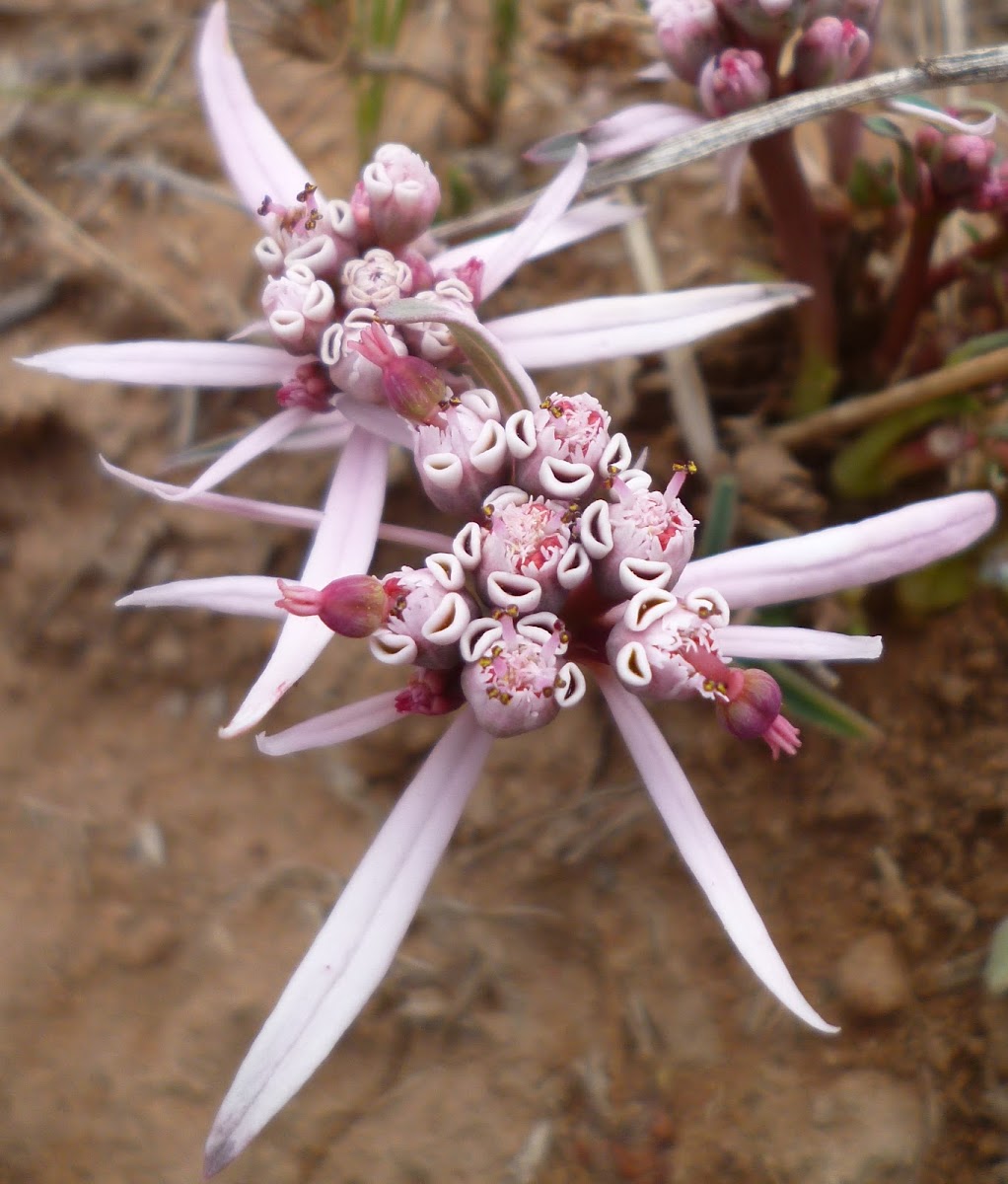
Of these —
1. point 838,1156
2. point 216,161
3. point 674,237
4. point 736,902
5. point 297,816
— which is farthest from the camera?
point 216,161

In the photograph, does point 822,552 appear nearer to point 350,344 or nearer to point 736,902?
point 736,902

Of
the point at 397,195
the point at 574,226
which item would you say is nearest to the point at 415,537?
the point at 397,195

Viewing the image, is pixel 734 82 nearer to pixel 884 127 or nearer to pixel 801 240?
pixel 884 127

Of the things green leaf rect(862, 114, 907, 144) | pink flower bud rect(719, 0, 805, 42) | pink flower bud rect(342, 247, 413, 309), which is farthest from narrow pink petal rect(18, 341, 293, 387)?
green leaf rect(862, 114, 907, 144)

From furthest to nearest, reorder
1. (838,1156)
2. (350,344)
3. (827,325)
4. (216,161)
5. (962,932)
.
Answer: (216,161) → (827,325) → (962,932) → (838,1156) → (350,344)

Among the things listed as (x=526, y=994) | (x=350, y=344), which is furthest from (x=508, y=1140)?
(x=350, y=344)

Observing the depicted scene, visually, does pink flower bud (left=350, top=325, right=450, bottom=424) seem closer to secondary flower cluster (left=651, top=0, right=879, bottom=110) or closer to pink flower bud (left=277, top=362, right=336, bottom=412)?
pink flower bud (left=277, top=362, right=336, bottom=412)

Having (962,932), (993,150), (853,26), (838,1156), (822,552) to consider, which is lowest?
(838,1156)
